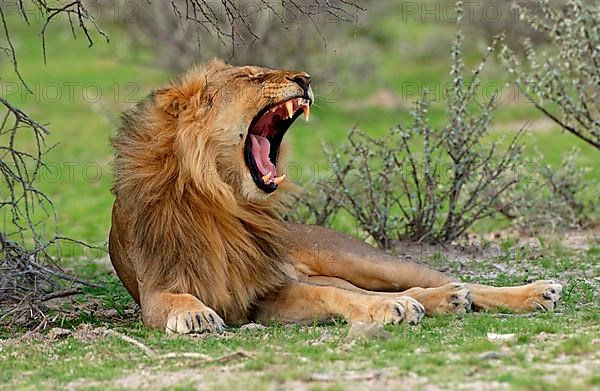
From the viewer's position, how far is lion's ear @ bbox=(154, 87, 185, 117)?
650cm

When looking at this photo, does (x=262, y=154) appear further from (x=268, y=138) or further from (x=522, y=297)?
(x=522, y=297)

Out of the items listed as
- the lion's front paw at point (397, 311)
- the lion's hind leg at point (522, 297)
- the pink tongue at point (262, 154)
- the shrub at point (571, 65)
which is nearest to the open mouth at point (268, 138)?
the pink tongue at point (262, 154)

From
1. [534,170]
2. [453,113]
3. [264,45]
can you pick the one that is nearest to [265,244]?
[453,113]

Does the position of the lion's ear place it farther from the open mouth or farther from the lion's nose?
Result: the lion's nose

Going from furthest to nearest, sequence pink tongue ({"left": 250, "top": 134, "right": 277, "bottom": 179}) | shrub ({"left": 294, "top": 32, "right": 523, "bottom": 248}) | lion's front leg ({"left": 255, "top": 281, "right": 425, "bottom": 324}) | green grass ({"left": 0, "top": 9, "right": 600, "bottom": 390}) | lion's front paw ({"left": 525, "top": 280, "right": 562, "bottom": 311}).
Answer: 1. shrub ({"left": 294, "top": 32, "right": 523, "bottom": 248})
2. lion's front paw ({"left": 525, "top": 280, "right": 562, "bottom": 311})
3. pink tongue ({"left": 250, "top": 134, "right": 277, "bottom": 179})
4. lion's front leg ({"left": 255, "top": 281, "right": 425, "bottom": 324})
5. green grass ({"left": 0, "top": 9, "right": 600, "bottom": 390})

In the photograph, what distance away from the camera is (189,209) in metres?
6.40

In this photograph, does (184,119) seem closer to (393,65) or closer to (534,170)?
(534,170)

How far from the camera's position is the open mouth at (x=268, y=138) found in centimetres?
640

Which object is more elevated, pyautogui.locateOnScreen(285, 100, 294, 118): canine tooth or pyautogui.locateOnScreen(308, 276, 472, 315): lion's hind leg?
pyautogui.locateOnScreen(285, 100, 294, 118): canine tooth

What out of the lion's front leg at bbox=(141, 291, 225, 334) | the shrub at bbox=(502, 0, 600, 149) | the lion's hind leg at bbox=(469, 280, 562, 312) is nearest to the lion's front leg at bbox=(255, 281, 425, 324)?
the lion's front leg at bbox=(141, 291, 225, 334)

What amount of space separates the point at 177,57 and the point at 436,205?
12.2 metres

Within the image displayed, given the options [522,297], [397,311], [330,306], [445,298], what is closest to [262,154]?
[330,306]

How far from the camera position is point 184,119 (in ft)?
21.1

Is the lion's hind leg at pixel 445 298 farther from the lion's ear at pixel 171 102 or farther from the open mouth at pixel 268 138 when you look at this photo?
the lion's ear at pixel 171 102
